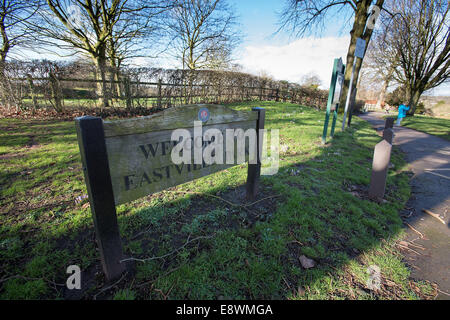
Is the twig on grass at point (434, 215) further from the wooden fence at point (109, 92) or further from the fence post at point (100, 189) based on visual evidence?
the wooden fence at point (109, 92)

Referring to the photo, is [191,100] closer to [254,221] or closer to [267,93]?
[267,93]

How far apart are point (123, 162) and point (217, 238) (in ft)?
4.00

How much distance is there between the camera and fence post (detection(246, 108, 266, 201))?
2.65m

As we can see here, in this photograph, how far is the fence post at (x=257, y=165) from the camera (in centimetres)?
265

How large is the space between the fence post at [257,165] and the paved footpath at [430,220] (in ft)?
5.75

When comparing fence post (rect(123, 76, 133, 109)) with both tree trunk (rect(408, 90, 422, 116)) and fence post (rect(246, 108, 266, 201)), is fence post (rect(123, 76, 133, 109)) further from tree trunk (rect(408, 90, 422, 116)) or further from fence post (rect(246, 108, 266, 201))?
tree trunk (rect(408, 90, 422, 116))

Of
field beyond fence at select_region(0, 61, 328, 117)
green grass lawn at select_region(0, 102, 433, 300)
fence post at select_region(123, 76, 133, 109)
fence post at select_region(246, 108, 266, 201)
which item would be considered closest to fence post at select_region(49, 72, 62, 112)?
field beyond fence at select_region(0, 61, 328, 117)

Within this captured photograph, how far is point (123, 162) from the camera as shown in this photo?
153 centimetres

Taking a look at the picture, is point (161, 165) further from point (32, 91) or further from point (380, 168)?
point (32, 91)
